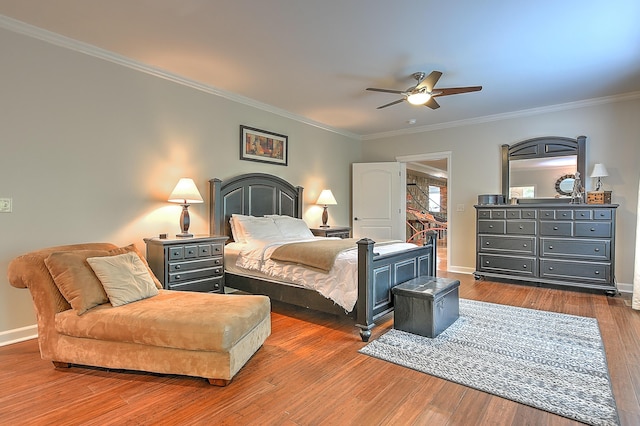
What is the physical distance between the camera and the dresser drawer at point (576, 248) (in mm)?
4320

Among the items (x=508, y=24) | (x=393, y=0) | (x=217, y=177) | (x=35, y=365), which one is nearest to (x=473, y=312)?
(x=508, y=24)

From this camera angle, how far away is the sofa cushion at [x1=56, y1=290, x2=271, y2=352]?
213 cm

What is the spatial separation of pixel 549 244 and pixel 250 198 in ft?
13.8

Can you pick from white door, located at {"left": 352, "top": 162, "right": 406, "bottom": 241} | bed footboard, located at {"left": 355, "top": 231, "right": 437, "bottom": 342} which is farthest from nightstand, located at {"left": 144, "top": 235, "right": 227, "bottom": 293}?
white door, located at {"left": 352, "top": 162, "right": 406, "bottom": 241}

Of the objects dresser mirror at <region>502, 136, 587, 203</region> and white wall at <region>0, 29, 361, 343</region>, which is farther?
dresser mirror at <region>502, 136, 587, 203</region>

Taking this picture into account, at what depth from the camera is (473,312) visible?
362 centimetres

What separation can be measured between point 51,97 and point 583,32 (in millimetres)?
4711

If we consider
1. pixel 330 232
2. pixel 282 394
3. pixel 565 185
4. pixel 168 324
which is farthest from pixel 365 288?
pixel 565 185

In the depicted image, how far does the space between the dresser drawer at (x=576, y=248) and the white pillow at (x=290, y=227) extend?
3290 millimetres

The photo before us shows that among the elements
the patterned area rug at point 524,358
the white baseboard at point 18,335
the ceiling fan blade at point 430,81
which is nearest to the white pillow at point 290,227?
the patterned area rug at point 524,358

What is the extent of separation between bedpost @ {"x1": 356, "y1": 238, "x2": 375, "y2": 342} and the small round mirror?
3807mm

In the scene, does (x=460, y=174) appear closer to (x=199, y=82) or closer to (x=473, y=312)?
(x=473, y=312)

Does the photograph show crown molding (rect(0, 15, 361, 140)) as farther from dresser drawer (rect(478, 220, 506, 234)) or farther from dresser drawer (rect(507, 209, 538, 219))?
dresser drawer (rect(507, 209, 538, 219))

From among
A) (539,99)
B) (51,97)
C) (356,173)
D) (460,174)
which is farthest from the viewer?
(356,173)
